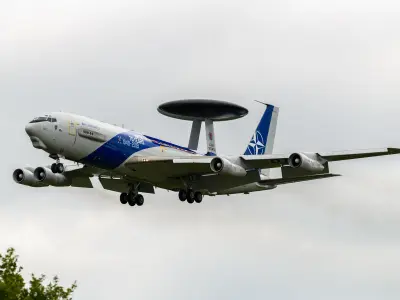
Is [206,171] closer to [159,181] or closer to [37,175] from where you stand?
[159,181]

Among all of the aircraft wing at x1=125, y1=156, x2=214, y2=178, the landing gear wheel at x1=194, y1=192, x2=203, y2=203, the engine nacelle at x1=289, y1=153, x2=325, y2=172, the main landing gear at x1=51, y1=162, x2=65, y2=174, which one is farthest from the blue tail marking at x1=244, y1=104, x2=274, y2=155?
the main landing gear at x1=51, y1=162, x2=65, y2=174

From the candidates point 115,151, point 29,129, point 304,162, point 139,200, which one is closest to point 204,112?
point 139,200

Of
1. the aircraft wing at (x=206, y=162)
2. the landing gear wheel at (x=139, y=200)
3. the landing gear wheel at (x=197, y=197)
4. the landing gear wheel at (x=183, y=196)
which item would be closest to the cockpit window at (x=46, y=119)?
the aircraft wing at (x=206, y=162)

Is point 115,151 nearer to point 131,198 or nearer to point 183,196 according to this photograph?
point 183,196

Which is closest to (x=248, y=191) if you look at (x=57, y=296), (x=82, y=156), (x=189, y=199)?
A: (x=189, y=199)

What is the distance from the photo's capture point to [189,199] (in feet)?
287

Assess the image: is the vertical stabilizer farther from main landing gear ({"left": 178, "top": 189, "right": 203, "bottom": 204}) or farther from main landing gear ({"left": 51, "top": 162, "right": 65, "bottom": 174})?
main landing gear ({"left": 51, "top": 162, "right": 65, "bottom": 174})

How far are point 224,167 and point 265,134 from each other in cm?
2197

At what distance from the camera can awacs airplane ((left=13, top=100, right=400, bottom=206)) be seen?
3110 inches

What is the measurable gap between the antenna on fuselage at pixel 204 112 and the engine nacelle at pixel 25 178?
15915 millimetres

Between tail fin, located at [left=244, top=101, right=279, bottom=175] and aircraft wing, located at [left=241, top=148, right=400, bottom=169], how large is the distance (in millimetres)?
16769

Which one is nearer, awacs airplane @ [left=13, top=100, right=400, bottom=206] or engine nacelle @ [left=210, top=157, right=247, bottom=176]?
→ awacs airplane @ [left=13, top=100, right=400, bottom=206]

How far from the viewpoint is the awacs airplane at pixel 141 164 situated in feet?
259

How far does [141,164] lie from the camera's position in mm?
82688
